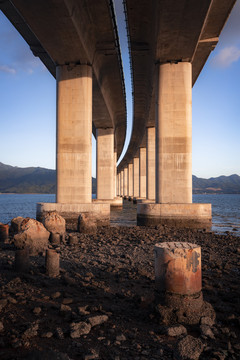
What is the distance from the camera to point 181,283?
4.91 m

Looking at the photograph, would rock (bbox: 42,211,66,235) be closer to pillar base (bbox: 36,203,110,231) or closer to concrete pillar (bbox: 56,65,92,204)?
pillar base (bbox: 36,203,110,231)

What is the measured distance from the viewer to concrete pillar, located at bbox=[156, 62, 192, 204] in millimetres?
19016

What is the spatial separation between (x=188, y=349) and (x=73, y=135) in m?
17.4

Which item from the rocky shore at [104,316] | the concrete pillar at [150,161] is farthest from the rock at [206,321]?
the concrete pillar at [150,161]

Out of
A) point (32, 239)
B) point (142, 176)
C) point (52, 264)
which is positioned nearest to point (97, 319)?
point (52, 264)

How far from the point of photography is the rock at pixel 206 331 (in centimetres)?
426

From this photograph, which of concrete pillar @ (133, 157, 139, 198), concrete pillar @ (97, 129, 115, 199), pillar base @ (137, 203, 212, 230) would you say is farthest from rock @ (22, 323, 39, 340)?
concrete pillar @ (133, 157, 139, 198)

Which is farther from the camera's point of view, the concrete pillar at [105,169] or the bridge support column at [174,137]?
the concrete pillar at [105,169]

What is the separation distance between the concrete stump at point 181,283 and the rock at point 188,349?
0.79 meters

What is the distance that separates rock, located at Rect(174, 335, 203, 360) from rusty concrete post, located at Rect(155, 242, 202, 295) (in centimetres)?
93

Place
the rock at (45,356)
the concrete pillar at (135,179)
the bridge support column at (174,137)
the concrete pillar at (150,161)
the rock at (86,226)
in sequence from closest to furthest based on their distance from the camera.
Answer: the rock at (45,356), the rock at (86,226), the bridge support column at (174,137), the concrete pillar at (150,161), the concrete pillar at (135,179)

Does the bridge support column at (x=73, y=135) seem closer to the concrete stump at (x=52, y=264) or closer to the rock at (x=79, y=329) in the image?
the concrete stump at (x=52, y=264)

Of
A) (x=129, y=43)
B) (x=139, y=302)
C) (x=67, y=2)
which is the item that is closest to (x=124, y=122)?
(x=129, y=43)

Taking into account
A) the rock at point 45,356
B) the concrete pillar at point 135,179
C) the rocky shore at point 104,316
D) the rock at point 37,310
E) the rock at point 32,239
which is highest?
the concrete pillar at point 135,179
